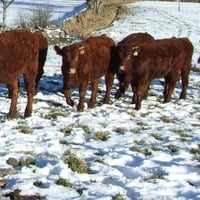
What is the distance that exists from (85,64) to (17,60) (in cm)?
179

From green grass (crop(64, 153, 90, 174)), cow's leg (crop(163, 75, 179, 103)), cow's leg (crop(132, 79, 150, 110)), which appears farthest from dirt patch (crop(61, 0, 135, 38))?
green grass (crop(64, 153, 90, 174))

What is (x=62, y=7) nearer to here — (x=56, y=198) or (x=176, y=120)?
(x=176, y=120)

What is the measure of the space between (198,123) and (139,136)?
1.98m

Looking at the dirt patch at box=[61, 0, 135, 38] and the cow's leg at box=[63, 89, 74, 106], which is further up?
the cow's leg at box=[63, 89, 74, 106]

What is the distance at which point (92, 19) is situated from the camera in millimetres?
44438

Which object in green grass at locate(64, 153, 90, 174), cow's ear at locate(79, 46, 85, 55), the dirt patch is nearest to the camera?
green grass at locate(64, 153, 90, 174)

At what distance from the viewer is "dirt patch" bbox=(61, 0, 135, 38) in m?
39.0

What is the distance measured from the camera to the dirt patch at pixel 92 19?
39.0m

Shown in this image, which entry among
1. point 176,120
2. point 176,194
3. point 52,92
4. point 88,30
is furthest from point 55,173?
point 88,30

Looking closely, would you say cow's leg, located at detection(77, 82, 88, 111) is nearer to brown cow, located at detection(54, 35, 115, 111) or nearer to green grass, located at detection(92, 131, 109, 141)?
brown cow, located at detection(54, 35, 115, 111)

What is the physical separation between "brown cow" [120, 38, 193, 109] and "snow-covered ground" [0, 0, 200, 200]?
431 mm

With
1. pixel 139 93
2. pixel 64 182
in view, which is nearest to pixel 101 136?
pixel 64 182

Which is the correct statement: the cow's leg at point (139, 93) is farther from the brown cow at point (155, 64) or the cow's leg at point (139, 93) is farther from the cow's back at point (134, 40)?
the cow's back at point (134, 40)

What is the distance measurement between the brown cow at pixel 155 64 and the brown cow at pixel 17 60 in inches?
88.9
